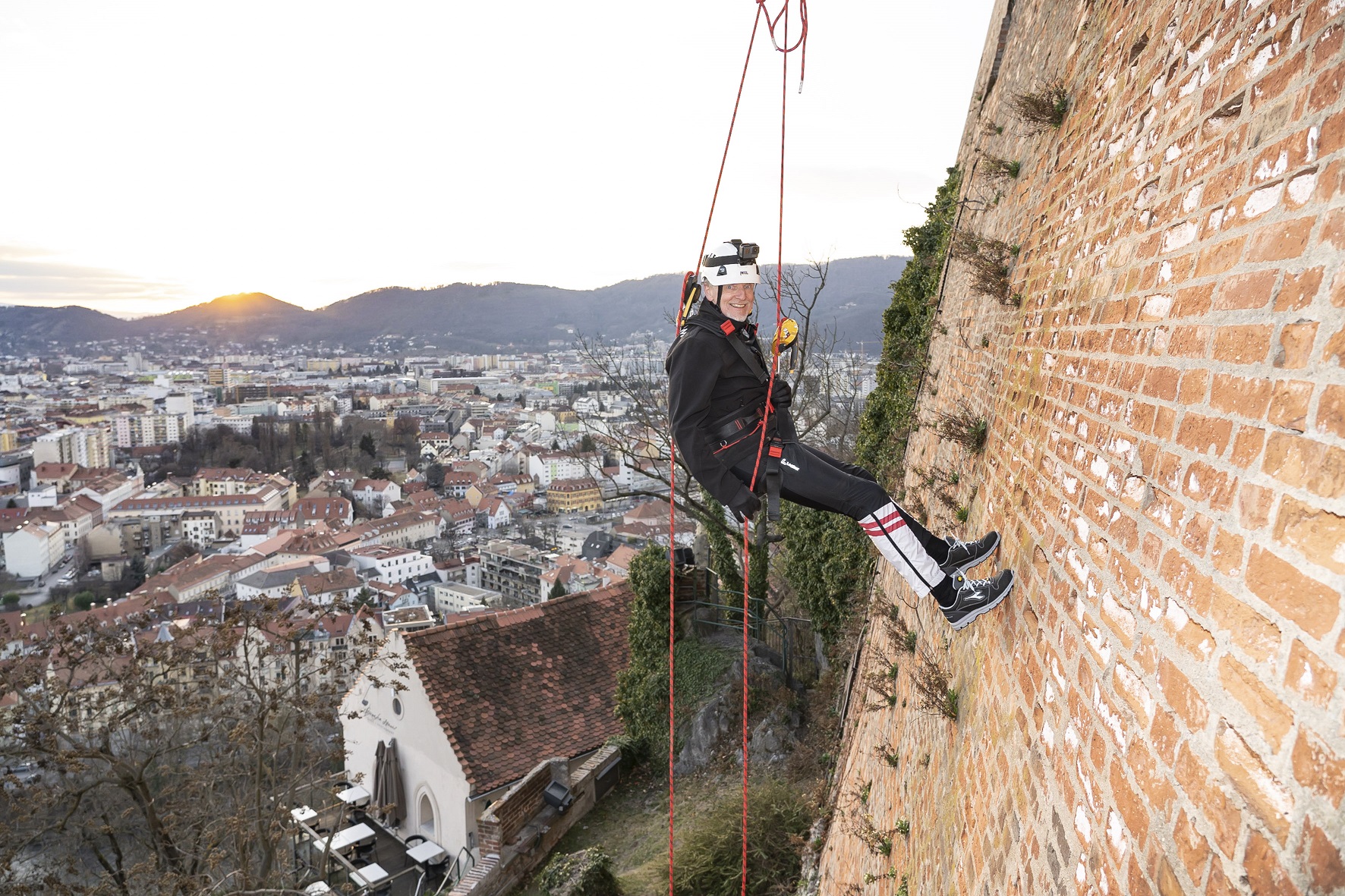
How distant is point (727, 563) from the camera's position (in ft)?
50.5

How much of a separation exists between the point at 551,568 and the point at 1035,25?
63453 millimetres

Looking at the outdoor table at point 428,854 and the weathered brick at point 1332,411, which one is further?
the outdoor table at point 428,854

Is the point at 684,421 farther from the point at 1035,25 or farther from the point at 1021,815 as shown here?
the point at 1035,25

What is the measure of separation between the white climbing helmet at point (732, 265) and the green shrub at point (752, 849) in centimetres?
534

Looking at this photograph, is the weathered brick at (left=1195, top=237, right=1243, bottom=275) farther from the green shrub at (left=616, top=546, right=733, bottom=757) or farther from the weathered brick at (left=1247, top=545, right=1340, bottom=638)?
the green shrub at (left=616, top=546, right=733, bottom=757)

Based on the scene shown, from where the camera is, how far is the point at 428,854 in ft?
48.3

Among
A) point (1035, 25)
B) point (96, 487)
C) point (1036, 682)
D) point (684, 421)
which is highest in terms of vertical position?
point (1035, 25)

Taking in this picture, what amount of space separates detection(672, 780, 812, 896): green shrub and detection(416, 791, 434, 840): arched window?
9.33 metres

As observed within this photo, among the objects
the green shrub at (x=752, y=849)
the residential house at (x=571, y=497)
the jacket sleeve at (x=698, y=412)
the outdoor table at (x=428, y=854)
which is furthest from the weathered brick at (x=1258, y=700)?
the residential house at (x=571, y=497)

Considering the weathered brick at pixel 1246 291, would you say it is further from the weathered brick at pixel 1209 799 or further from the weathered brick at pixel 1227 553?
the weathered brick at pixel 1209 799

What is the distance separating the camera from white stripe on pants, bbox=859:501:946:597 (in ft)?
11.7

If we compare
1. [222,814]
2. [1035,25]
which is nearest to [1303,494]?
[1035,25]

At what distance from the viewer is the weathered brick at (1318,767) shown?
3.81ft

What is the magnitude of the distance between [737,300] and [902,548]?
60.3 inches
